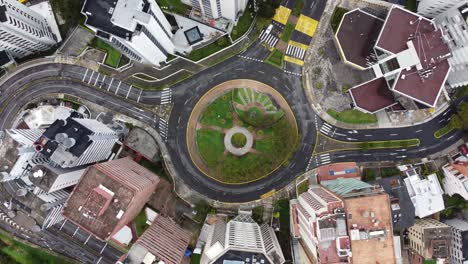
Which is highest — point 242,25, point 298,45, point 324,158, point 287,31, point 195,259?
point 287,31

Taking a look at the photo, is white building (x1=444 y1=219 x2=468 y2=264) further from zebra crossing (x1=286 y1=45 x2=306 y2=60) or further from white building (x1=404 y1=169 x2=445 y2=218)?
zebra crossing (x1=286 y1=45 x2=306 y2=60)

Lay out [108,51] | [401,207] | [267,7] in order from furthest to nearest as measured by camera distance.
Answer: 1. [108,51]
2. [267,7]
3. [401,207]

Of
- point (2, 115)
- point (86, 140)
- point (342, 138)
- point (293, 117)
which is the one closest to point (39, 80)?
point (2, 115)

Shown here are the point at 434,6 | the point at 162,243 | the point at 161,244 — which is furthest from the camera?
the point at 434,6

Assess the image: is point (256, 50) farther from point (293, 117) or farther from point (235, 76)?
point (293, 117)

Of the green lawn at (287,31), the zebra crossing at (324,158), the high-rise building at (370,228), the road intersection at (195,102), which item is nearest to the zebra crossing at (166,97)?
the road intersection at (195,102)

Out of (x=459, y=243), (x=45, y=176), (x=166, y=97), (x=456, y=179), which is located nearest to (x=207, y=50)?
(x=166, y=97)

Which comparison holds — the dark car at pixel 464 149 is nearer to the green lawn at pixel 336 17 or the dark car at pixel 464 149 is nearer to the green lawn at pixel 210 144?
the green lawn at pixel 336 17

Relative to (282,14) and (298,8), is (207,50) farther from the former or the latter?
(298,8)
